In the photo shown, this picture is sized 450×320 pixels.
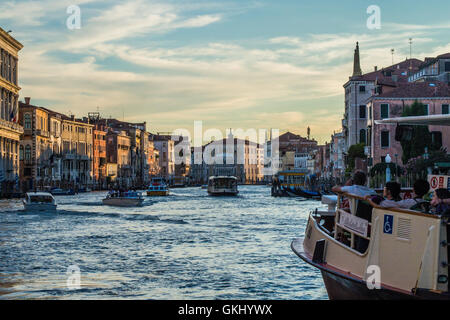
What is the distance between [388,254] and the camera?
5.94 meters

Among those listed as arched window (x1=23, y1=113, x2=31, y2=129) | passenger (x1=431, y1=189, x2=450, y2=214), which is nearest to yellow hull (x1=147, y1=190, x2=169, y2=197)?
arched window (x1=23, y1=113, x2=31, y2=129)

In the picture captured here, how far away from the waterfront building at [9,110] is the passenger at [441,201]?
45774 mm

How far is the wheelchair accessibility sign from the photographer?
590cm

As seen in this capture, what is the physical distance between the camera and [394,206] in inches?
252

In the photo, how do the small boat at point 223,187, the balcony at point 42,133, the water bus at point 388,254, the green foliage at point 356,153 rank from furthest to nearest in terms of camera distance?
1. the balcony at point 42,133
2. the small boat at point 223,187
3. the green foliage at point 356,153
4. the water bus at point 388,254

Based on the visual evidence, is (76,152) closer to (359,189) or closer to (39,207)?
(39,207)

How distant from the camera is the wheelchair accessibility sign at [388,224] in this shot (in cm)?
590

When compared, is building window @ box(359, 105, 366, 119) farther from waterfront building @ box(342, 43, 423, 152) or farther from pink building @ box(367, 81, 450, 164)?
pink building @ box(367, 81, 450, 164)

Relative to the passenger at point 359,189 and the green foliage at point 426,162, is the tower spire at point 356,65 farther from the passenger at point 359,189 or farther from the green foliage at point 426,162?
the passenger at point 359,189

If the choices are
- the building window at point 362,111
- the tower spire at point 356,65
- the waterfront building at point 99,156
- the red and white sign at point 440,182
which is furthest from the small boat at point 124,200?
the waterfront building at point 99,156

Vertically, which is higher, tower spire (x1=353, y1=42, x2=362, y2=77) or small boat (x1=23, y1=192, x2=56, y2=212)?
tower spire (x1=353, y1=42, x2=362, y2=77)

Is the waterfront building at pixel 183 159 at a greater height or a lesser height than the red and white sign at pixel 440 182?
greater

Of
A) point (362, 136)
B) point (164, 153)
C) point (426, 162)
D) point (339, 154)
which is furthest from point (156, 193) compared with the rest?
point (164, 153)
